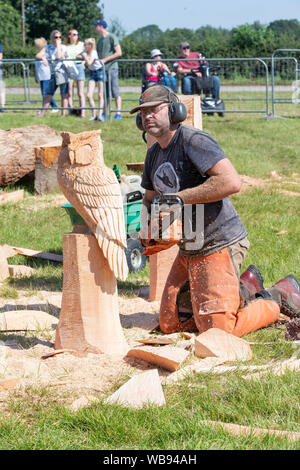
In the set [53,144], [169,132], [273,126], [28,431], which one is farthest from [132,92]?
[28,431]

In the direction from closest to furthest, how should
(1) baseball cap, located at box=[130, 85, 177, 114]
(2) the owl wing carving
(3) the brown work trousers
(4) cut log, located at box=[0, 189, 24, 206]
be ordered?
(2) the owl wing carving → (1) baseball cap, located at box=[130, 85, 177, 114] → (3) the brown work trousers → (4) cut log, located at box=[0, 189, 24, 206]

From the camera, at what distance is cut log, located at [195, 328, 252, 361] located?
370 cm

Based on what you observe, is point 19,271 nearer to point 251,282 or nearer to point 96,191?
point 251,282

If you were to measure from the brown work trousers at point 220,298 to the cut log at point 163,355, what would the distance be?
479mm

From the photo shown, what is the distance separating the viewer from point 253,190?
8570 millimetres

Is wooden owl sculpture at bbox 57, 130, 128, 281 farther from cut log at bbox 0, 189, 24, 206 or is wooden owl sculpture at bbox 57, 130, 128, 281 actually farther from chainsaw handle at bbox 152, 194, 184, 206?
cut log at bbox 0, 189, 24, 206

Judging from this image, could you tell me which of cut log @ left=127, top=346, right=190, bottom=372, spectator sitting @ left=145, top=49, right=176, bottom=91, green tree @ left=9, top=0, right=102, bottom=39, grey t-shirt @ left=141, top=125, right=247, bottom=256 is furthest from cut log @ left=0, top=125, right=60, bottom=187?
green tree @ left=9, top=0, right=102, bottom=39

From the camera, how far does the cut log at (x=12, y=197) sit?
8.39 m

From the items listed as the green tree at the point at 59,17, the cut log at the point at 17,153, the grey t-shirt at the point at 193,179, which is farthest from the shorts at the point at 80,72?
the green tree at the point at 59,17

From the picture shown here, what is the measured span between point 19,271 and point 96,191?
8.49ft

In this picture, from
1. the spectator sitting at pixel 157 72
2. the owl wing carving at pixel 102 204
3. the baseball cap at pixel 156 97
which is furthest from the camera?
the spectator sitting at pixel 157 72

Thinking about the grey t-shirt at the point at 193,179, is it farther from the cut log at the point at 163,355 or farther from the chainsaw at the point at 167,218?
the cut log at the point at 163,355

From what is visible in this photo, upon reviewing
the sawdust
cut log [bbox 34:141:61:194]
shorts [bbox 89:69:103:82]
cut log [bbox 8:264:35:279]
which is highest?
shorts [bbox 89:69:103:82]

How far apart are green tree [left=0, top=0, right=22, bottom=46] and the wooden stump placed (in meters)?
44.3
